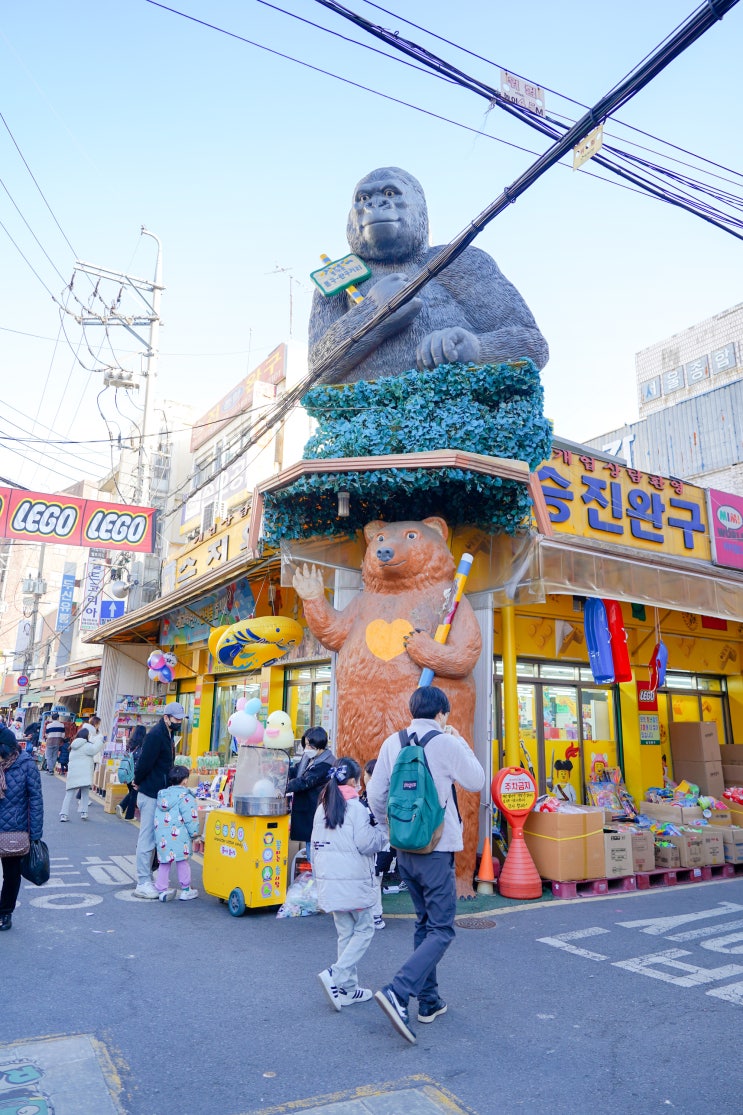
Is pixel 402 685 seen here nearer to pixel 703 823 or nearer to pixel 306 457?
pixel 306 457

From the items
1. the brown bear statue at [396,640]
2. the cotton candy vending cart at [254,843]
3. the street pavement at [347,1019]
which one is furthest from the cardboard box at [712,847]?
the cotton candy vending cart at [254,843]

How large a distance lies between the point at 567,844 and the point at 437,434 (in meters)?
4.39

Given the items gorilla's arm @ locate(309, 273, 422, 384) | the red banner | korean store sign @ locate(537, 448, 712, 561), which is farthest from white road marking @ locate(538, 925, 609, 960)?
the red banner

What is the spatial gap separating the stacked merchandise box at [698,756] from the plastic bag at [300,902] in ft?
25.4

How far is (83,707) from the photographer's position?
30.1 meters

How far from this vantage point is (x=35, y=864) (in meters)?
5.30

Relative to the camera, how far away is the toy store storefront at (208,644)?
1117 cm

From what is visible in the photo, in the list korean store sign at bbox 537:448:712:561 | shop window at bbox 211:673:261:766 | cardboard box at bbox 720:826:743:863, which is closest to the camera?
cardboard box at bbox 720:826:743:863

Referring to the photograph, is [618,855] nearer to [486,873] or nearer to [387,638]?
[486,873]

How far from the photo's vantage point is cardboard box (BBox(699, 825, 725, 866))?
845 centimetres

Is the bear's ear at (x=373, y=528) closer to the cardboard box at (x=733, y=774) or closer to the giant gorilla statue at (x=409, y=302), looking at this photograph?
the giant gorilla statue at (x=409, y=302)

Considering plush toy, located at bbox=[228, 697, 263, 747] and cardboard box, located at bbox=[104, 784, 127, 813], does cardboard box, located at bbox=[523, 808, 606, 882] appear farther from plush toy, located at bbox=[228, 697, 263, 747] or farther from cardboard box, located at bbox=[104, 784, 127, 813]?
cardboard box, located at bbox=[104, 784, 127, 813]

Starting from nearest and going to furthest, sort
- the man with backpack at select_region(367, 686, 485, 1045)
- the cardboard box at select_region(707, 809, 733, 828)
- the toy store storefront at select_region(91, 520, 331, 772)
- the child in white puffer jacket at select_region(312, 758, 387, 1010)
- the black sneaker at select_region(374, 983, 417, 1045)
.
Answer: the black sneaker at select_region(374, 983, 417, 1045), the man with backpack at select_region(367, 686, 485, 1045), the child in white puffer jacket at select_region(312, 758, 387, 1010), the cardboard box at select_region(707, 809, 733, 828), the toy store storefront at select_region(91, 520, 331, 772)

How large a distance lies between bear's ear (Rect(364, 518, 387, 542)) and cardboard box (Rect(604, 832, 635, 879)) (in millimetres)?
4057
